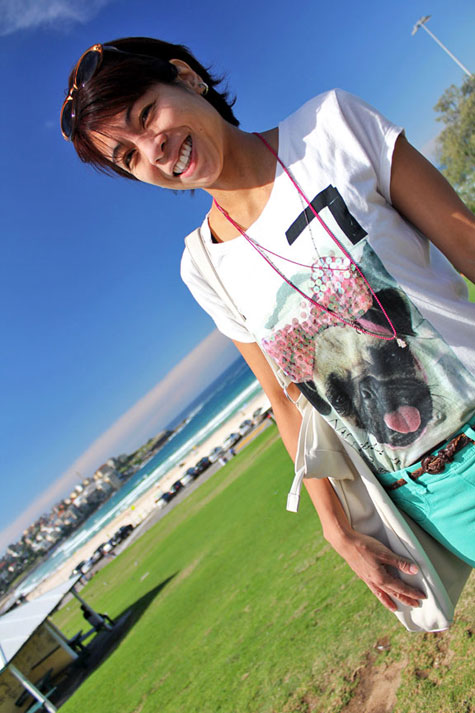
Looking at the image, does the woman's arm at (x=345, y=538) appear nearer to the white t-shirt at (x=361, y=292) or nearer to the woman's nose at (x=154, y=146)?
the white t-shirt at (x=361, y=292)

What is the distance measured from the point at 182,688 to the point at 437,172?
6161 mm

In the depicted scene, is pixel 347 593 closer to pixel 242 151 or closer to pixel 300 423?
pixel 300 423

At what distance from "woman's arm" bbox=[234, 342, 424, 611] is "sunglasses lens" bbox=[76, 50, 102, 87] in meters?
1.04

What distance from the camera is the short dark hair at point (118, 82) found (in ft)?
5.12

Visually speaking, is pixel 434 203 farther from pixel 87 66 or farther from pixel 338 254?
pixel 87 66

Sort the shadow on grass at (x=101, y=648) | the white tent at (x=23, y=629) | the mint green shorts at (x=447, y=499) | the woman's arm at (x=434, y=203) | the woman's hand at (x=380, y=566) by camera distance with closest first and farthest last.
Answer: the woman's arm at (x=434, y=203), the mint green shorts at (x=447, y=499), the woman's hand at (x=380, y=566), the white tent at (x=23, y=629), the shadow on grass at (x=101, y=648)

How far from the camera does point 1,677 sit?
9.68 metres

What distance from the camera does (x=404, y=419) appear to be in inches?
58.6

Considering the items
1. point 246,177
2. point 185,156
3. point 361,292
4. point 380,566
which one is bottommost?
point 380,566

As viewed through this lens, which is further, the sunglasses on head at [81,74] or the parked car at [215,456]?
the parked car at [215,456]

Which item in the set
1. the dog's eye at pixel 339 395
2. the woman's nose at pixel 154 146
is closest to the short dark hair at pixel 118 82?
the woman's nose at pixel 154 146

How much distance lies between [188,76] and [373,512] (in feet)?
5.35

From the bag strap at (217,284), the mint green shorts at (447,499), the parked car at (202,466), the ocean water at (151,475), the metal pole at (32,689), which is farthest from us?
the ocean water at (151,475)

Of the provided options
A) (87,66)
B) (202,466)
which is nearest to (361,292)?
(87,66)
